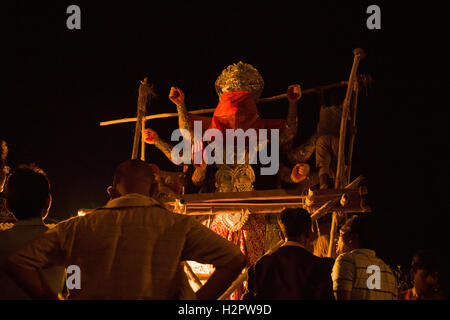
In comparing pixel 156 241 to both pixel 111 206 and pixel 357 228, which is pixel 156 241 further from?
pixel 357 228

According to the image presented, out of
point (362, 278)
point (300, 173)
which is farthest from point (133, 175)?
point (300, 173)

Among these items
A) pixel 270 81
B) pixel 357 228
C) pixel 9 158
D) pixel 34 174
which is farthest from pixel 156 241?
pixel 9 158

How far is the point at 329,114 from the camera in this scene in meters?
7.28

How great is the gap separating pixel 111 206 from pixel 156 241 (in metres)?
0.35

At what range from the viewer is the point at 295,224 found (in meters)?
3.83

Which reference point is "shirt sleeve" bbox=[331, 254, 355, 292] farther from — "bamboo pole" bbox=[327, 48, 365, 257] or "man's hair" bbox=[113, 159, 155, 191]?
"bamboo pole" bbox=[327, 48, 365, 257]

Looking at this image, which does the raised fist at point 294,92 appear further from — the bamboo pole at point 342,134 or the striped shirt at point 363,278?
the striped shirt at point 363,278

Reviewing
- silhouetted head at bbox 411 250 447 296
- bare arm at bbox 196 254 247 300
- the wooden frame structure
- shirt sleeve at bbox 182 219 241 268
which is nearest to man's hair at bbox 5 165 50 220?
shirt sleeve at bbox 182 219 241 268

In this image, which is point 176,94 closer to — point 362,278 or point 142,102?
point 142,102

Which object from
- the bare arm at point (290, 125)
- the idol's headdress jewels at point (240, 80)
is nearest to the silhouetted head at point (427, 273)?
the bare arm at point (290, 125)

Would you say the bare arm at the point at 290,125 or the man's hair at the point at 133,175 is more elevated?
the bare arm at the point at 290,125

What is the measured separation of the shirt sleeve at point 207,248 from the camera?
288 cm

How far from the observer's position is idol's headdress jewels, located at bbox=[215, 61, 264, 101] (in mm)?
8219

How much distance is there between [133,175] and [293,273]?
4.41 feet
